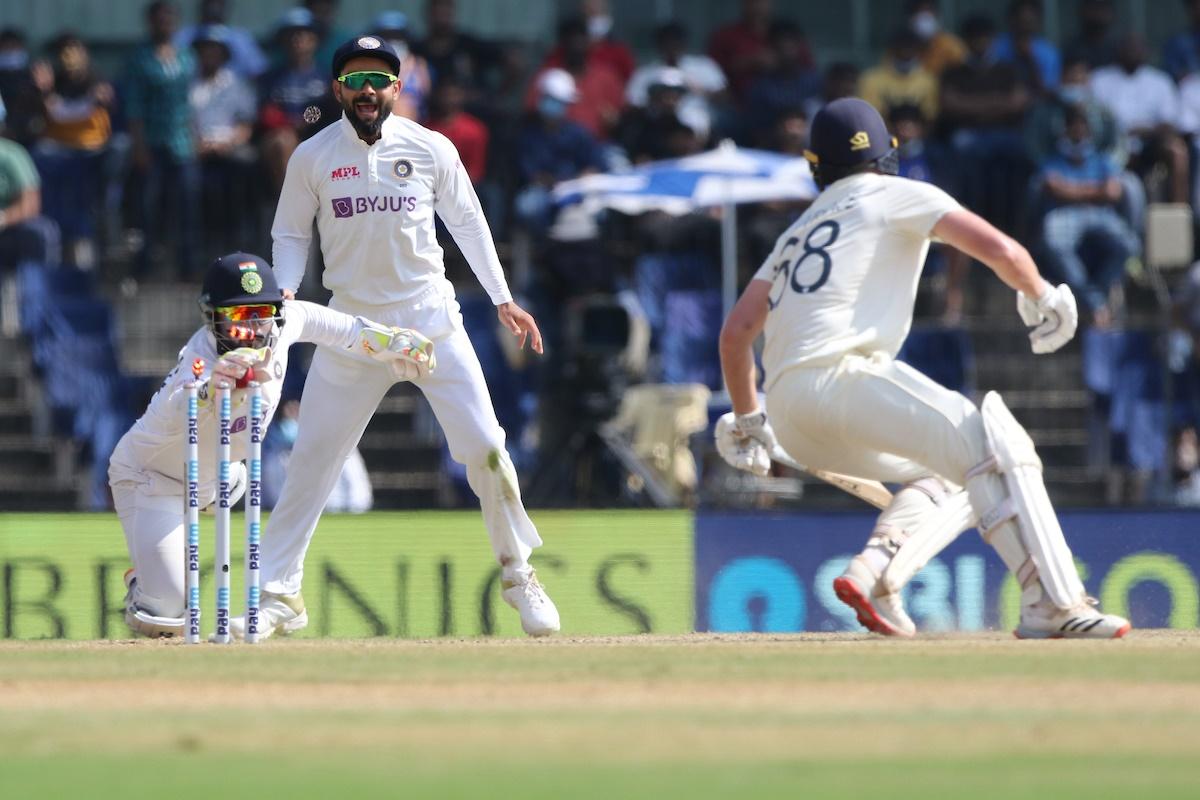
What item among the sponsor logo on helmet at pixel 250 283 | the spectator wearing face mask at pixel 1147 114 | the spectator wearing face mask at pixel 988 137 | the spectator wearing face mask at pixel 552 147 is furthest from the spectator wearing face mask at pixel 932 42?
the sponsor logo on helmet at pixel 250 283

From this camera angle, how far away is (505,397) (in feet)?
51.5

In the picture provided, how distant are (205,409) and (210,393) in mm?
213

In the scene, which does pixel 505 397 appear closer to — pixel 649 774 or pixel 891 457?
pixel 891 457

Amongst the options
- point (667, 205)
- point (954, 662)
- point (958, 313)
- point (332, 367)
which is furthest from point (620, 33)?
point (954, 662)

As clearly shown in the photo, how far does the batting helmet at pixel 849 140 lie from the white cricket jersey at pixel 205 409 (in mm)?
2010

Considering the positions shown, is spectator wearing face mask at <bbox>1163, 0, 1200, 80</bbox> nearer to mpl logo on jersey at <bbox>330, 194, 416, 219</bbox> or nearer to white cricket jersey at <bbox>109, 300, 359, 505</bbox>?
mpl logo on jersey at <bbox>330, 194, 416, 219</bbox>

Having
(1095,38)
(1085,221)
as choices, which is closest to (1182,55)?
(1095,38)

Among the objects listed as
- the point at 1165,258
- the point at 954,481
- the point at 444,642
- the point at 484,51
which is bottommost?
the point at 444,642

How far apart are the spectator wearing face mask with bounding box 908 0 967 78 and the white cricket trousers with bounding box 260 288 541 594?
30.2 feet

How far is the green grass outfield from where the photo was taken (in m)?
5.18

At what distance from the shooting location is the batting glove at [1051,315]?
817cm

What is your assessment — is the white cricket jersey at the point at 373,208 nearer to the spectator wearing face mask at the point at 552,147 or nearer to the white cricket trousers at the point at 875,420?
the white cricket trousers at the point at 875,420

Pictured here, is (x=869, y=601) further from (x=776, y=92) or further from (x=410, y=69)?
(x=776, y=92)

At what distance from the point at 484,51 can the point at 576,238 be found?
2.40m
